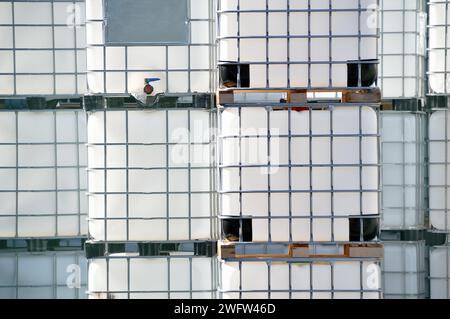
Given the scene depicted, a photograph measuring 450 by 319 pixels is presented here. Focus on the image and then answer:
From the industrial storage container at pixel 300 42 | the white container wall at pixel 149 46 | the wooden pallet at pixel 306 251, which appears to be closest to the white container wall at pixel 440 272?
the wooden pallet at pixel 306 251

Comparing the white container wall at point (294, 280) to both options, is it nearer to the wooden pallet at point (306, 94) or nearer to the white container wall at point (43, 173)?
the wooden pallet at point (306, 94)

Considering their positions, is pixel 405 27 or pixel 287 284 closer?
pixel 287 284

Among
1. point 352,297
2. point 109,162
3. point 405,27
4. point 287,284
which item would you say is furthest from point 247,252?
point 405,27

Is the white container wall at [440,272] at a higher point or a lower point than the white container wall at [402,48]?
lower

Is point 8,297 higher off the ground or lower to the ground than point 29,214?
lower

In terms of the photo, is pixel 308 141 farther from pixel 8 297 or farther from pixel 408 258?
pixel 8 297

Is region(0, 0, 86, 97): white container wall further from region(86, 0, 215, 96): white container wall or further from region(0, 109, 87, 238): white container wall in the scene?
region(86, 0, 215, 96): white container wall
